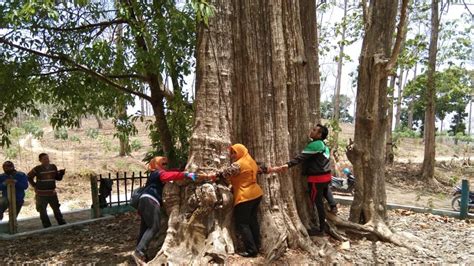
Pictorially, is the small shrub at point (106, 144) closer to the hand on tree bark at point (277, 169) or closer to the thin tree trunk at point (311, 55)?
the thin tree trunk at point (311, 55)

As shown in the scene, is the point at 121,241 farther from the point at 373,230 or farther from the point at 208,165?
the point at 373,230

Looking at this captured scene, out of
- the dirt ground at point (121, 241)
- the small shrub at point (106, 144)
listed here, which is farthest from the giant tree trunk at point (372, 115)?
the small shrub at point (106, 144)

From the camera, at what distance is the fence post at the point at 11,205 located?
756 centimetres

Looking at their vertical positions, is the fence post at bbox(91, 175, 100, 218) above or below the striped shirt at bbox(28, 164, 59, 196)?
below

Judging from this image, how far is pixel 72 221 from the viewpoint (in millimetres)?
8906

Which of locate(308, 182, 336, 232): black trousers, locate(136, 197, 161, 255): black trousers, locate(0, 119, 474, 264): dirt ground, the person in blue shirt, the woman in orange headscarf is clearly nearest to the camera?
the woman in orange headscarf

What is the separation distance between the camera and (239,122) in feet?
18.6

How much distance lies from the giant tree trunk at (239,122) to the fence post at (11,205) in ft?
13.0

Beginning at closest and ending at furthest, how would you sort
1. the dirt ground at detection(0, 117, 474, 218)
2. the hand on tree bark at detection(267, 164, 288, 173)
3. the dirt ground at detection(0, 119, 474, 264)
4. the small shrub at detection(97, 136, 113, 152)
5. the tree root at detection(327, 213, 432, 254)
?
the hand on tree bark at detection(267, 164, 288, 173) → the dirt ground at detection(0, 119, 474, 264) → the tree root at detection(327, 213, 432, 254) → the dirt ground at detection(0, 117, 474, 218) → the small shrub at detection(97, 136, 113, 152)

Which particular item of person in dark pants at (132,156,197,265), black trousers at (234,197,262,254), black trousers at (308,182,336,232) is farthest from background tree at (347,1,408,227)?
person in dark pants at (132,156,197,265)

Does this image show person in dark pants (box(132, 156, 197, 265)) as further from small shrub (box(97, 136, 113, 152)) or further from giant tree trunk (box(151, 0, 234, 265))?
small shrub (box(97, 136, 113, 152))

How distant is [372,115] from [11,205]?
661cm

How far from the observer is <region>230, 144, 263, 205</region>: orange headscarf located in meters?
5.14

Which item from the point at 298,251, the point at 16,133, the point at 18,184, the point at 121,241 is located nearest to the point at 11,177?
the point at 18,184
